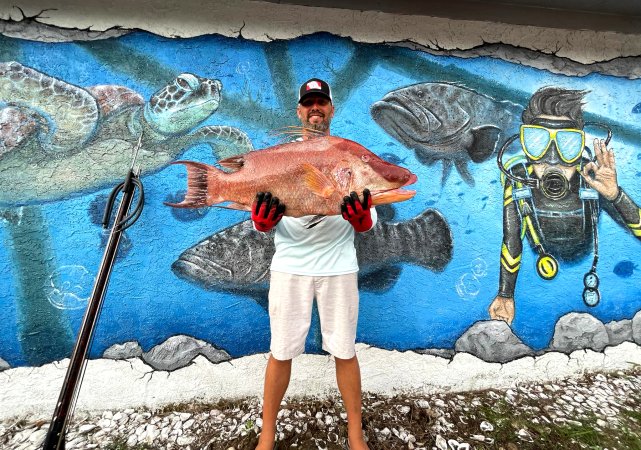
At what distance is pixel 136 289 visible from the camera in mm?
2500

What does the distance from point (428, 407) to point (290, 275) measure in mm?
1672

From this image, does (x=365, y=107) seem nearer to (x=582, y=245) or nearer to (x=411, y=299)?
(x=411, y=299)

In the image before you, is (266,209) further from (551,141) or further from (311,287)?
(551,141)

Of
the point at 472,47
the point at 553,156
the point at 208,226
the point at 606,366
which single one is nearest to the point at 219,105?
the point at 208,226

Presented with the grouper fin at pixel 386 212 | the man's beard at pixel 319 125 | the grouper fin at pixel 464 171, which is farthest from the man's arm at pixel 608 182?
the man's beard at pixel 319 125

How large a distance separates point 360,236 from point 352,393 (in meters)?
1.14

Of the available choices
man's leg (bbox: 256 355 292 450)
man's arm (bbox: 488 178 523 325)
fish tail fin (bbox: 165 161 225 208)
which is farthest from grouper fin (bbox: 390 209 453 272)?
fish tail fin (bbox: 165 161 225 208)

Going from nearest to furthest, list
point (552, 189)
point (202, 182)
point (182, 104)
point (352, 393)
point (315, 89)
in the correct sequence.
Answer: point (202, 182) < point (315, 89) < point (352, 393) < point (182, 104) < point (552, 189)

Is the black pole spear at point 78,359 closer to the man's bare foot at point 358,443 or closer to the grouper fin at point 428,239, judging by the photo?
the man's bare foot at point 358,443

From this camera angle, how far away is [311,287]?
1.99 metres

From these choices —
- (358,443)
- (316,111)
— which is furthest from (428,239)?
(358,443)

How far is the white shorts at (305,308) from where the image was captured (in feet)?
6.49

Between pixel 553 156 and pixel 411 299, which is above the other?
pixel 553 156

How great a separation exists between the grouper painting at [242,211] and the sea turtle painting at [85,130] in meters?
0.01
